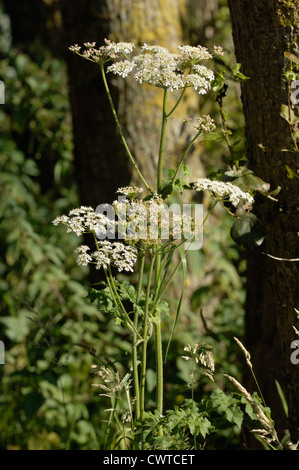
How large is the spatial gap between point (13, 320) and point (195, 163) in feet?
4.01

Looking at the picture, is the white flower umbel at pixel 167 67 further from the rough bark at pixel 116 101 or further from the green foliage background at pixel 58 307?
the rough bark at pixel 116 101

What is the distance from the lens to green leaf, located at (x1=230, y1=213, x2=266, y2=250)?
1.57 meters

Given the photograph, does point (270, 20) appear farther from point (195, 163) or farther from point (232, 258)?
point (232, 258)

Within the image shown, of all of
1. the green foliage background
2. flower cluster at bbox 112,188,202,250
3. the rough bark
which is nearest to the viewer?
flower cluster at bbox 112,188,202,250

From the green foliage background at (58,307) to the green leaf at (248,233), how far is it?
48 cm

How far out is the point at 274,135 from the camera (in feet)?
5.33

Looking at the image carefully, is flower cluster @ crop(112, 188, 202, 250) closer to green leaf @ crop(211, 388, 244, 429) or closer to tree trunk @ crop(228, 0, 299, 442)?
tree trunk @ crop(228, 0, 299, 442)

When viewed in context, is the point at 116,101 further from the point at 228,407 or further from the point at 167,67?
the point at 228,407

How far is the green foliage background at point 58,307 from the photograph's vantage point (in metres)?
2.42

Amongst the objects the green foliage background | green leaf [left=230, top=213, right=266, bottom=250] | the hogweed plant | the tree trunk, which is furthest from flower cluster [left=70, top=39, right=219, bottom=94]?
the green foliage background

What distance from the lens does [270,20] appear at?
1.58 metres

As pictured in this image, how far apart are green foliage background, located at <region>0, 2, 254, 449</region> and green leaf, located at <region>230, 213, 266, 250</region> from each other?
1.59 ft

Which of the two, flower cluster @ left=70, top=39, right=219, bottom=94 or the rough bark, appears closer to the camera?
flower cluster @ left=70, top=39, right=219, bottom=94

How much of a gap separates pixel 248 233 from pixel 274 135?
298 millimetres
